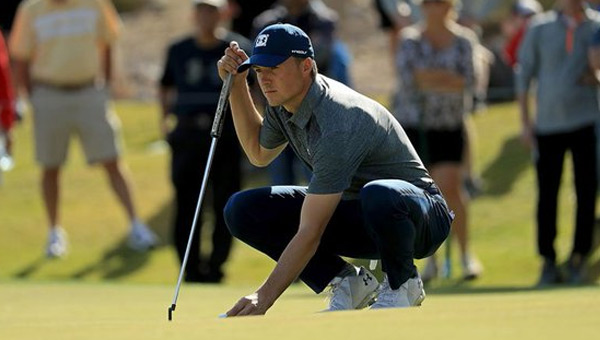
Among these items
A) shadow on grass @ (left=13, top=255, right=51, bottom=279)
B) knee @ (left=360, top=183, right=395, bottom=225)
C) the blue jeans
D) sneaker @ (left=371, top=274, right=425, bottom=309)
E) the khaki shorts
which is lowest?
shadow on grass @ (left=13, top=255, right=51, bottom=279)

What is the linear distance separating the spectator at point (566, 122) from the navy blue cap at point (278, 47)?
5.06m

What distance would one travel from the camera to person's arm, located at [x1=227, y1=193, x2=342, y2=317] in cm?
689

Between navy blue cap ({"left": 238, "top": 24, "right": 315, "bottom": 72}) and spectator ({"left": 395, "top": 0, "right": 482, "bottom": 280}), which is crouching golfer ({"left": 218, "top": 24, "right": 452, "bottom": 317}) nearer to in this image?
navy blue cap ({"left": 238, "top": 24, "right": 315, "bottom": 72})

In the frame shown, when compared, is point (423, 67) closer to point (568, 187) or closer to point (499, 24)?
point (568, 187)

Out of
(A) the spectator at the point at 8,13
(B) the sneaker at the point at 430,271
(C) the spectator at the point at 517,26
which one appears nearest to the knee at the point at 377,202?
(B) the sneaker at the point at 430,271

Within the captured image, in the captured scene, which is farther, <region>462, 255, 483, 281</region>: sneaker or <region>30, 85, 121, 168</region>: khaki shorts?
<region>30, 85, 121, 168</region>: khaki shorts

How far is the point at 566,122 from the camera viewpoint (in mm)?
11891

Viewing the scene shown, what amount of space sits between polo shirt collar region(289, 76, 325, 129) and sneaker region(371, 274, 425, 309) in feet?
2.78

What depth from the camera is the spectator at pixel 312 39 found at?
12.6m

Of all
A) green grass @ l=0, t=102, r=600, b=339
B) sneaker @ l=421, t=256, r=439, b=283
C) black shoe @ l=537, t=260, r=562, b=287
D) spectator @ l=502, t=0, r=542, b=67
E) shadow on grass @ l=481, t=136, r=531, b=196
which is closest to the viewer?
green grass @ l=0, t=102, r=600, b=339

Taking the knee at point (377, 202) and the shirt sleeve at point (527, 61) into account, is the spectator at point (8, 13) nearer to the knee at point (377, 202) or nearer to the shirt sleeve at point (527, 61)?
the shirt sleeve at point (527, 61)

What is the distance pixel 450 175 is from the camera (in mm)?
12359

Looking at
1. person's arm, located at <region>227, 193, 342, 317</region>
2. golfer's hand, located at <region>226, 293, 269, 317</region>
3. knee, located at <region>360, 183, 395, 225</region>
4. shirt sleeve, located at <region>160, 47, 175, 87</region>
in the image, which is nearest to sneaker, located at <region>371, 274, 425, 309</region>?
knee, located at <region>360, 183, 395, 225</region>

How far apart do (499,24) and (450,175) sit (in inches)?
313
